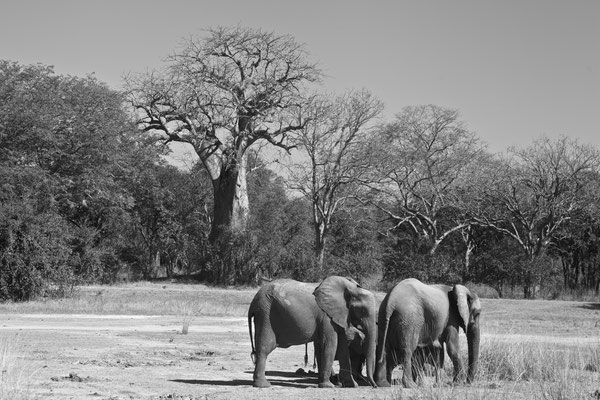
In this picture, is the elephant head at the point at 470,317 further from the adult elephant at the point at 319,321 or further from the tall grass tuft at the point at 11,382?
the tall grass tuft at the point at 11,382

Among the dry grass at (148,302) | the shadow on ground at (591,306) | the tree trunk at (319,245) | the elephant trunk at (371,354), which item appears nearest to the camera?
the elephant trunk at (371,354)

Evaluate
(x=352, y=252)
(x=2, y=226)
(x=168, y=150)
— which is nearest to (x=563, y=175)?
(x=352, y=252)

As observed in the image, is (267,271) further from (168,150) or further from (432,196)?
(432,196)

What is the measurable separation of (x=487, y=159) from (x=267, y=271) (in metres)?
19.0

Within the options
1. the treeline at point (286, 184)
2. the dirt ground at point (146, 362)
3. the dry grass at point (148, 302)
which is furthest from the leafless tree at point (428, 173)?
the dirt ground at point (146, 362)

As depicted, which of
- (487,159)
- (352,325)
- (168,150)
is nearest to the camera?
(352,325)

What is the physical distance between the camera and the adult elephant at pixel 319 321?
1540 cm

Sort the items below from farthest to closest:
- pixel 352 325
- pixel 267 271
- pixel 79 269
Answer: pixel 267 271 < pixel 79 269 < pixel 352 325

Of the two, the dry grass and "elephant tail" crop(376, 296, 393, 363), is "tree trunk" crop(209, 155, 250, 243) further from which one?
"elephant tail" crop(376, 296, 393, 363)

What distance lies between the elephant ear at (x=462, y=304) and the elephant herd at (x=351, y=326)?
2 centimetres

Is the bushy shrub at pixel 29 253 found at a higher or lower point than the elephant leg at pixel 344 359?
higher

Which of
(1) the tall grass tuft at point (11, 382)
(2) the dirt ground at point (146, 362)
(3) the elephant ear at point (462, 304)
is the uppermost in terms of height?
(3) the elephant ear at point (462, 304)

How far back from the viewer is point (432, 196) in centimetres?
6169

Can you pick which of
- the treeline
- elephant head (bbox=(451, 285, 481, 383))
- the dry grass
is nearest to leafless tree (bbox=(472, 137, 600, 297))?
the treeline
